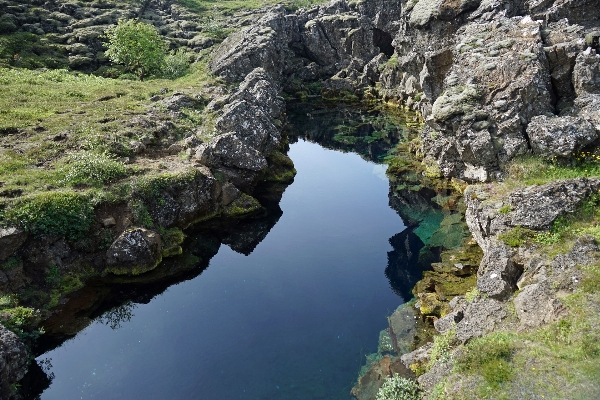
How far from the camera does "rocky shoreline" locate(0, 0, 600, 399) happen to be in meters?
19.0

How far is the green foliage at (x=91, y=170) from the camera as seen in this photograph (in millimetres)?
30281

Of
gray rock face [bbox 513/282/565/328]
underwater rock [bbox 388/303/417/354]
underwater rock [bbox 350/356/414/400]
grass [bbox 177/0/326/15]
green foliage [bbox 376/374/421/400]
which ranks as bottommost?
underwater rock [bbox 350/356/414/400]

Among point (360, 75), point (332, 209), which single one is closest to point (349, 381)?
point (332, 209)

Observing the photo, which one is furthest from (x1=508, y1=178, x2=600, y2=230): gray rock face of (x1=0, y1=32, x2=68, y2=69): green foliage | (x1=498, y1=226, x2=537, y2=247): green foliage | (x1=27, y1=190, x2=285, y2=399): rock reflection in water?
(x1=0, y1=32, x2=68, y2=69): green foliage

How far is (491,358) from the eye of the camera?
15.4 meters

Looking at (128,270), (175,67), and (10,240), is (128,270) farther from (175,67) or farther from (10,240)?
(175,67)

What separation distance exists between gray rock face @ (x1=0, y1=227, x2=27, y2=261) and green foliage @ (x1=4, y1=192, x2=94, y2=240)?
585 millimetres

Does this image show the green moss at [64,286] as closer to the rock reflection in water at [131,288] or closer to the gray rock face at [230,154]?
the rock reflection in water at [131,288]

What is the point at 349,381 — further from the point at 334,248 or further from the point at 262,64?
the point at 262,64

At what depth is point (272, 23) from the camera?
88750 millimetres

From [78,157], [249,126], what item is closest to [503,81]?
[249,126]

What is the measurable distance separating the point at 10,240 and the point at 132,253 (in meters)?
7.05

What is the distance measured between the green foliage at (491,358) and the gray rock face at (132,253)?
2127cm

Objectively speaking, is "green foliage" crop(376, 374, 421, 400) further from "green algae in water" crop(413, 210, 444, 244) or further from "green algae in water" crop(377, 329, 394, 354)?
"green algae in water" crop(413, 210, 444, 244)
